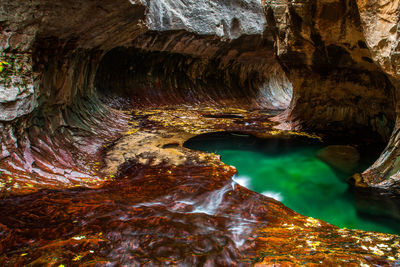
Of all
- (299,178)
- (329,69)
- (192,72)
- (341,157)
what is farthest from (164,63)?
(299,178)

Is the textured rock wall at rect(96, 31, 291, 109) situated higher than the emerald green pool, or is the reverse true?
the textured rock wall at rect(96, 31, 291, 109)

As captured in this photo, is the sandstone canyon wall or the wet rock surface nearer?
the wet rock surface

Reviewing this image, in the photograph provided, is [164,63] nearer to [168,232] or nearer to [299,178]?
[299,178]

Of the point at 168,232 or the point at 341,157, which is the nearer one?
the point at 168,232

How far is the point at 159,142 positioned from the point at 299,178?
3096 millimetres

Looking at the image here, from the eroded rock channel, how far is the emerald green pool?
0.82 ft

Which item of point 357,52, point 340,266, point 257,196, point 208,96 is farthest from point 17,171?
point 208,96

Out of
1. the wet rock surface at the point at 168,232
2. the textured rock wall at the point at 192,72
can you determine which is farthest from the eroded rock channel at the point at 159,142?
the textured rock wall at the point at 192,72

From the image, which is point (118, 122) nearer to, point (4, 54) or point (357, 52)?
point (4, 54)

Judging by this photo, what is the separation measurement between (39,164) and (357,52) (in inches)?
267

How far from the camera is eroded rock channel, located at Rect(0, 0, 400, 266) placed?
234cm

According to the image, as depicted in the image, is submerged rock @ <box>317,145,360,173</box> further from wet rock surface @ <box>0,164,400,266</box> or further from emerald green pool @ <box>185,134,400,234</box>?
wet rock surface @ <box>0,164,400,266</box>

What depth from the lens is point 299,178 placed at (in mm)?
5418

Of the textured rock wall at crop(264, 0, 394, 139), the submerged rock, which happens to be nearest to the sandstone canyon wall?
the textured rock wall at crop(264, 0, 394, 139)
